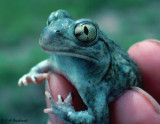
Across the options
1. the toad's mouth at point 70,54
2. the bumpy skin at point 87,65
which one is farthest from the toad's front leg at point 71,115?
the toad's mouth at point 70,54

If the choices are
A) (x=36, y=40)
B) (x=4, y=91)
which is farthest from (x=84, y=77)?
(x=36, y=40)

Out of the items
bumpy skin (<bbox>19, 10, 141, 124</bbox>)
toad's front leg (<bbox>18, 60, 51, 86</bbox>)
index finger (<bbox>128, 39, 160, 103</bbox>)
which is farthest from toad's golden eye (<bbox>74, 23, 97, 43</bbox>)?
index finger (<bbox>128, 39, 160, 103</bbox>)

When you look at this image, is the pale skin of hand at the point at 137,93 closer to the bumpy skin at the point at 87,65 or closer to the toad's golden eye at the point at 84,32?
the bumpy skin at the point at 87,65

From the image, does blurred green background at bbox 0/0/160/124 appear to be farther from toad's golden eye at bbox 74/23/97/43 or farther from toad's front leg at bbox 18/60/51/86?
toad's golden eye at bbox 74/23/97/43

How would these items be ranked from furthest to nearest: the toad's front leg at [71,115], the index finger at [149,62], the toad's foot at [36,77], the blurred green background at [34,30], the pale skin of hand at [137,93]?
1. the blurred green background at [34,30]
2. the index finger at [149,62]
3. the toad's foot at [36,77]
4. the pale skin of hand at [137,93]
5. the toad's front leg at [71,115]

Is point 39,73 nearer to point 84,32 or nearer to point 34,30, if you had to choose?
point 84,32

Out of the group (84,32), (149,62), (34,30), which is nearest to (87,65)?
(84,32)
